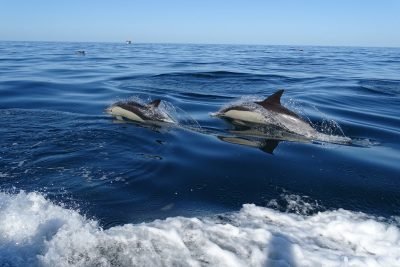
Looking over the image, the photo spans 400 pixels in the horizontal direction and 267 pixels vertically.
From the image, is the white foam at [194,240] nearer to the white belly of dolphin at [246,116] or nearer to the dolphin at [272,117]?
the dolphin at [272,117]

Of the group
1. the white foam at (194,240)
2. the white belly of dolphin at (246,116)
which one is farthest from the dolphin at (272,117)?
the white foam at (194,240)

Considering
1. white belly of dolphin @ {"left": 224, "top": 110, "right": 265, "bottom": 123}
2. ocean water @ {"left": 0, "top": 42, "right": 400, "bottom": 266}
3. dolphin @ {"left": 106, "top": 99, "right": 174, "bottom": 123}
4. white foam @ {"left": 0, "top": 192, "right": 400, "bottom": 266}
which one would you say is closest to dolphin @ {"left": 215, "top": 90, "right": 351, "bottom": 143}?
white belly of dolphin @ {"left": 224, "top": 110, "right": 265, "bottom": 123}

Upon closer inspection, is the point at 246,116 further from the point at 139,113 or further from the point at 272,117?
the point at 139,113

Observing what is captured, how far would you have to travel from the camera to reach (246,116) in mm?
12703

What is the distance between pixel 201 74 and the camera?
992 inches

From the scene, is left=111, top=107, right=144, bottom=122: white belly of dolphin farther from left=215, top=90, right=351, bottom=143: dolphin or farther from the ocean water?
left=215, top=90, right=351, bottom=143: dolphin

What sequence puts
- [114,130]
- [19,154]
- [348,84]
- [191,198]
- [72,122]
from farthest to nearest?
[348,84] → [72,122] → [114,130] → [19,154] → [191,198]

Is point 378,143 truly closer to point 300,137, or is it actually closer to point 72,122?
point 300,137

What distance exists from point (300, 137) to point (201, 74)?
14.7 meters

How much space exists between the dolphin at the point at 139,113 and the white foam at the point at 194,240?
19.5 feet

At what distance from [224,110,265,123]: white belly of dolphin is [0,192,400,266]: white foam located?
628 centimetres

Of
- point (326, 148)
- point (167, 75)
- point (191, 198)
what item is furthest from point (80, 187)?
point (167, 75)

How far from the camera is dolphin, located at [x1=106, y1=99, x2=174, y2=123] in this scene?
12.2m

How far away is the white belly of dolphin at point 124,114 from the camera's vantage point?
12180 mm
